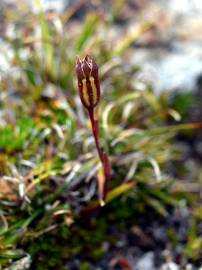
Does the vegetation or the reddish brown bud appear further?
the vegetation

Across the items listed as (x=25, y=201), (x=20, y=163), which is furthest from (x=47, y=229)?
(x=20, y=163)

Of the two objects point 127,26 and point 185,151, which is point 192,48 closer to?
point 127,26

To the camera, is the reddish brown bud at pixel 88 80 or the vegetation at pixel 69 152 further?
the vegetation at pixel 69 152

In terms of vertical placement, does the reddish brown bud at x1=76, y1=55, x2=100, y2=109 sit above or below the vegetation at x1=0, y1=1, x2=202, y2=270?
above

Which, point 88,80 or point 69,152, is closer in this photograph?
point 88,80

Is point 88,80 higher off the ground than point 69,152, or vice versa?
point 88,80
